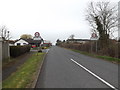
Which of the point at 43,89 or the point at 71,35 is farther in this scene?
the point at 71,35

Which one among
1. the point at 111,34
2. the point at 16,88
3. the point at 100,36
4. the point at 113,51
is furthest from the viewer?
the point at 100,36

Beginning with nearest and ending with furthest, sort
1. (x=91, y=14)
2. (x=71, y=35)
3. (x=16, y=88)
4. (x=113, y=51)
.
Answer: (x=16, y=88)
(x=113, y=51)
(x=91, y=14)
(x=71, y=35)

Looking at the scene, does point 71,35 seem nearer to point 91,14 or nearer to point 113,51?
point 91,14

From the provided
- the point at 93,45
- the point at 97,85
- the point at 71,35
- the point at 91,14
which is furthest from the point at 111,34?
the point at 71,35

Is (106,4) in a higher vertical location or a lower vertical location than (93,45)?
higher

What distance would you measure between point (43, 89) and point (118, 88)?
9.20 ft

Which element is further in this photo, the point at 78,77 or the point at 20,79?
the point at 78,77

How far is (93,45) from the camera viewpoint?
22.8 meters

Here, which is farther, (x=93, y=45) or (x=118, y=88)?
(x=93, y=45)

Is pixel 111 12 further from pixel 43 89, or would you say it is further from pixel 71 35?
pixel 71 35

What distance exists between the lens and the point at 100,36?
23.1 m

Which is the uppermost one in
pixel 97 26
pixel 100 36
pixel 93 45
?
pixel 97 26

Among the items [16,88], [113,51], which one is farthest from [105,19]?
[16,88]

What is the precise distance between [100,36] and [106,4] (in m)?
5.90
